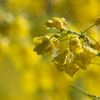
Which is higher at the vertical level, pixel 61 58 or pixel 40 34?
pixel 40 34

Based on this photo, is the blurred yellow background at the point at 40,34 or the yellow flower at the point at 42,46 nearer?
the yellow flower at the point at 42,46

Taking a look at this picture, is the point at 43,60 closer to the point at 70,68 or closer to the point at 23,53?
the point at 23,53

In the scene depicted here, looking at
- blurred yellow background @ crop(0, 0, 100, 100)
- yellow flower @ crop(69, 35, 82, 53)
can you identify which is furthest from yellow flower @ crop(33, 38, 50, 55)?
blurred yellow background @ crop(0, 0, 100, 100)

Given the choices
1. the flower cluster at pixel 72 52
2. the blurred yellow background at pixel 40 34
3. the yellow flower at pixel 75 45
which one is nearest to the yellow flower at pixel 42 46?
the flower cluster at pixel 72 52

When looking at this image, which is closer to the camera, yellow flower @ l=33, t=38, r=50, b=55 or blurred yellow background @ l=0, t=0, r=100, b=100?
yellow flower @ l=33, t=38, r=50, b=55

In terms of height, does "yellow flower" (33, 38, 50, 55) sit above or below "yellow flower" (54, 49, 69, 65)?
above

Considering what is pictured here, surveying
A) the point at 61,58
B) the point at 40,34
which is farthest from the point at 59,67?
the point at 40,34

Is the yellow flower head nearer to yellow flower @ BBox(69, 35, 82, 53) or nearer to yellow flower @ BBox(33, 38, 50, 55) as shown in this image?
yellow flower @ BBox(69, 35, 82, 53)

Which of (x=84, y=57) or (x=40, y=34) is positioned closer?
(x=84, y=57)

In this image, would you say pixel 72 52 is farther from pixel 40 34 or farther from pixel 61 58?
pixel 40 34

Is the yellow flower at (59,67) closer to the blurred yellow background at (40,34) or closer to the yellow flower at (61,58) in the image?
the yellow flower at (61,58)
